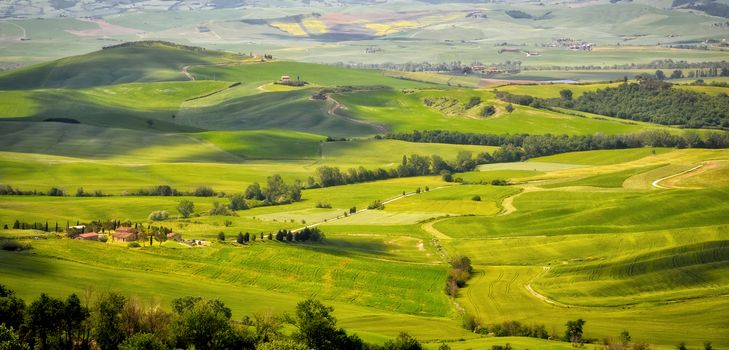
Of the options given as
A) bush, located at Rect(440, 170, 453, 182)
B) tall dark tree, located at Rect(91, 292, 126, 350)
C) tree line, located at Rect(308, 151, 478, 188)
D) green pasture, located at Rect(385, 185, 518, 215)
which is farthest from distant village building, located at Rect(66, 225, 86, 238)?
bush, located at Rect(440, 170, 453, 182)

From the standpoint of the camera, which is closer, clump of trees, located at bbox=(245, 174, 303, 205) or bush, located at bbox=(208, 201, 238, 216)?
bush, located at bbox=(208, 201, 238, 216)

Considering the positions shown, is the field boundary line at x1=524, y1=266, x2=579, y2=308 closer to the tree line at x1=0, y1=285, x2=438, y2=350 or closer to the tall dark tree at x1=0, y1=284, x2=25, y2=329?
the tree line at x1=0, y1=285, x2=438, y2=350

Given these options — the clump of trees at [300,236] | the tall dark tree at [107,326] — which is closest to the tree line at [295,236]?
the clump of trees at [300,236]

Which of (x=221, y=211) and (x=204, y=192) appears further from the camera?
(x=204, y=192)

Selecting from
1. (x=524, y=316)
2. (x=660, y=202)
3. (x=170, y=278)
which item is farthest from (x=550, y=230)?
(x=170, y=278)

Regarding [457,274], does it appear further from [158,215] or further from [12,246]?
[158,215]

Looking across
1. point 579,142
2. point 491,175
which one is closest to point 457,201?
point 491,175
